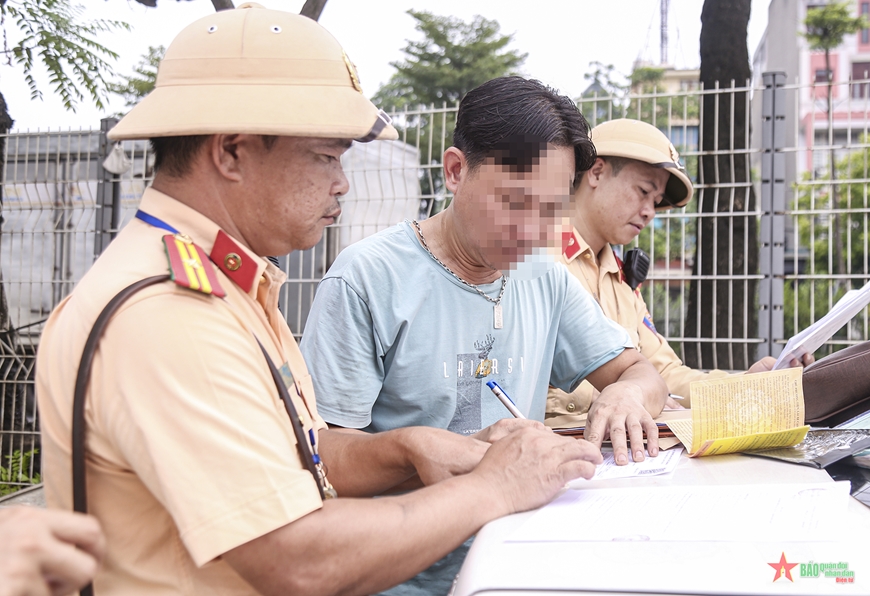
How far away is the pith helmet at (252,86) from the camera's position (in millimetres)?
1142

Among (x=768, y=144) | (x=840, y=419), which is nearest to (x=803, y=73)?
(x=768, y=144)

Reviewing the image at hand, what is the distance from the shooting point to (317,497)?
3.32ft

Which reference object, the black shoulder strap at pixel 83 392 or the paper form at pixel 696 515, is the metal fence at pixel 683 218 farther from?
the black shoulder strap at pixel 83 392

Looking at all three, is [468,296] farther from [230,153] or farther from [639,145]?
[639,145]

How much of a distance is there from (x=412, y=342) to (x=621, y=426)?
542 millimetres

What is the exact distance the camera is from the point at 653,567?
927 mm

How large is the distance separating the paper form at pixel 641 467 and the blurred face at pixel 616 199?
1.66 metres

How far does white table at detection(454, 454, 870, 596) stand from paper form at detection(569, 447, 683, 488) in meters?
0.37

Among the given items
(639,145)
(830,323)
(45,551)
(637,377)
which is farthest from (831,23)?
(45,551)

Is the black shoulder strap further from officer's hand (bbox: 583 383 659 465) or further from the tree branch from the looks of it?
the tree branch

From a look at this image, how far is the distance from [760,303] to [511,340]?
2.90 m

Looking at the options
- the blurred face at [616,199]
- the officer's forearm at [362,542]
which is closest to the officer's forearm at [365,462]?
the officer's forearm at [362,542]

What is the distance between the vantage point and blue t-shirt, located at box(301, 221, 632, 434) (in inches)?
71.0

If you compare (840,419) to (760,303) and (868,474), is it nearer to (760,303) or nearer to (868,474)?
(868,474)
